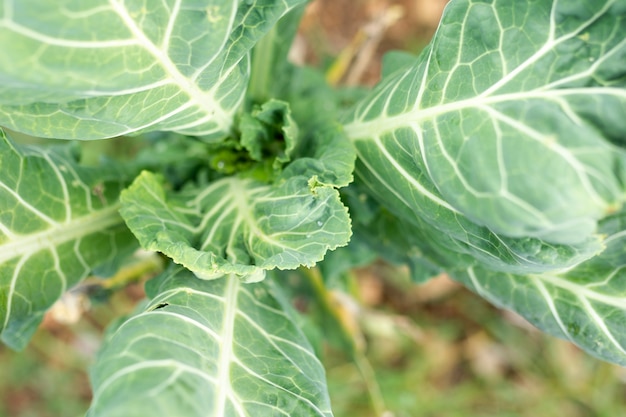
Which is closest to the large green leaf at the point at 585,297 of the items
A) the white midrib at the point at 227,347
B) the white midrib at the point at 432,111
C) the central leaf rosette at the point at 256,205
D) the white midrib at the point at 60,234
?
the white midrib at the point at 432,111

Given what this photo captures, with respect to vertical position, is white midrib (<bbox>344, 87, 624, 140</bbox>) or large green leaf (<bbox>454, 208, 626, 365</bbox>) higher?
white midrib (<bbox>344, 87, 624, 140</bbox>)

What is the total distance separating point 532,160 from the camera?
1132mm

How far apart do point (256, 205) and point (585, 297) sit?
0.96m

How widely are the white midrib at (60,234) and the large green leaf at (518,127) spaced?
3.14ft

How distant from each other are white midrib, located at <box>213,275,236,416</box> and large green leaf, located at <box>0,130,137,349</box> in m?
0.47

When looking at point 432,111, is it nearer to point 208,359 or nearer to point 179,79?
point 179,79

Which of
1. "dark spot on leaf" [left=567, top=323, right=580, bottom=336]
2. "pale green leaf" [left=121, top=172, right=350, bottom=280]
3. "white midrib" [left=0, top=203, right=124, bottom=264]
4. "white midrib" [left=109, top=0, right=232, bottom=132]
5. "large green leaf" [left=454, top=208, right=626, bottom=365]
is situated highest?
"white midrib" [left=109, top=0, right=232, bottom=132]

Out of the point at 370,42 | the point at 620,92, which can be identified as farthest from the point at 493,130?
the point at 370,42

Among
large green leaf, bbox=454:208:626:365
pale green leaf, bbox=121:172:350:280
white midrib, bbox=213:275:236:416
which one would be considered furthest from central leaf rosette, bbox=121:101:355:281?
large green leaf, bbox=454:208:626:365

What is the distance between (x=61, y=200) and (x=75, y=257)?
178mm

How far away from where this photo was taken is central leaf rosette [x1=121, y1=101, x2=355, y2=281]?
1.44m

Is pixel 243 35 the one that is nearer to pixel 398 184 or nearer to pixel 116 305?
pixel 398 184

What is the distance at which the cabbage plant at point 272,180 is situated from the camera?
1138mm

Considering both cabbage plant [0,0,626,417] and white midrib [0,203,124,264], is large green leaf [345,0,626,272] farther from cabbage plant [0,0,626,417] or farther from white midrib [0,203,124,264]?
white midrib [0,203,124,264]
